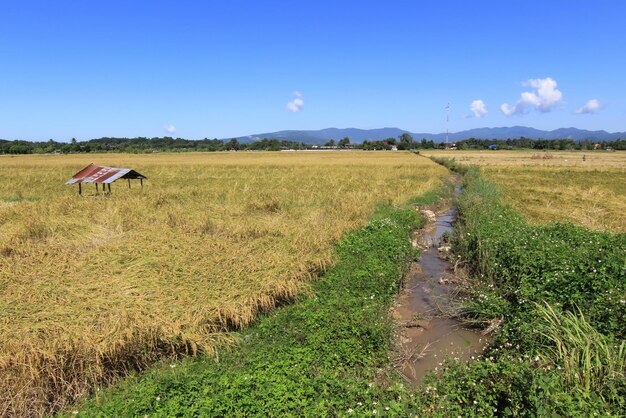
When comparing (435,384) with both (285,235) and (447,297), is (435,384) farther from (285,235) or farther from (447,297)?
(285,235)

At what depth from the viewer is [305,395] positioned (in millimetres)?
3814

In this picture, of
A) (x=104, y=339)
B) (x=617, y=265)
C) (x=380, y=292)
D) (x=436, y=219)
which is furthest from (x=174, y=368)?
(x=436, y=219)

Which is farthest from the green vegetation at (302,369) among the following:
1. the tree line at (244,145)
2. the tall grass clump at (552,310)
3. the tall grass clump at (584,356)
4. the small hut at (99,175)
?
the tree line at (244,145)

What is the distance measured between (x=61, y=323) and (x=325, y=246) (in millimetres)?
5525

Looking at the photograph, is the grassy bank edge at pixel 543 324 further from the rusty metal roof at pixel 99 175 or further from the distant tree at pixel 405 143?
the distant tree at pixel 405 143

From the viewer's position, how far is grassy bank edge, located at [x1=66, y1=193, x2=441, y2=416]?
3.63m

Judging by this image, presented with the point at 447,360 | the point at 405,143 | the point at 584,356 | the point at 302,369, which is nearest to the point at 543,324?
the point at 584,356

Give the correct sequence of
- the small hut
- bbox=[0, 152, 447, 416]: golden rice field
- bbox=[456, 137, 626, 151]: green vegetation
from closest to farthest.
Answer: bbox=[0, 152, 447, 416]: golden rice field
the small hut
bbox=[456, 137, 626, 151]: green vegetation

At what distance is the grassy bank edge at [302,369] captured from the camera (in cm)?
363

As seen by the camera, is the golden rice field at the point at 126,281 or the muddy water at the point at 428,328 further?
the muddy water at the point at 428,328

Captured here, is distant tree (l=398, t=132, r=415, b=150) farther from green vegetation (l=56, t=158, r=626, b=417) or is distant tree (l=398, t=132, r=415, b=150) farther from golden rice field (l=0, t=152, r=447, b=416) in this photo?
green vegetation (l=56, t=158, r=626, b=417)

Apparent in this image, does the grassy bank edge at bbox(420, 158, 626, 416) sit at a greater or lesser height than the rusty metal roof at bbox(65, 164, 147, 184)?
lesser

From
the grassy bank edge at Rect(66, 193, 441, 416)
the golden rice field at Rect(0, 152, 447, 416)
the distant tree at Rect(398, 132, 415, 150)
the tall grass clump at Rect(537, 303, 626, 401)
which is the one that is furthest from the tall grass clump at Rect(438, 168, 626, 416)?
the distant tree at Rect(398, 132, 415, 150)

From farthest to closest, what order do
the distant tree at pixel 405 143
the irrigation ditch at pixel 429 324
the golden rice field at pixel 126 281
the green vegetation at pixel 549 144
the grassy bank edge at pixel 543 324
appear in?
the distant tree at pixel 405 143 < the green vegetation at pixel 549 144 < the irrigation ditch at pixel 429 324 < the golden rice field at pixel 126 281 < the grassy bank edge at pixel 543 324
